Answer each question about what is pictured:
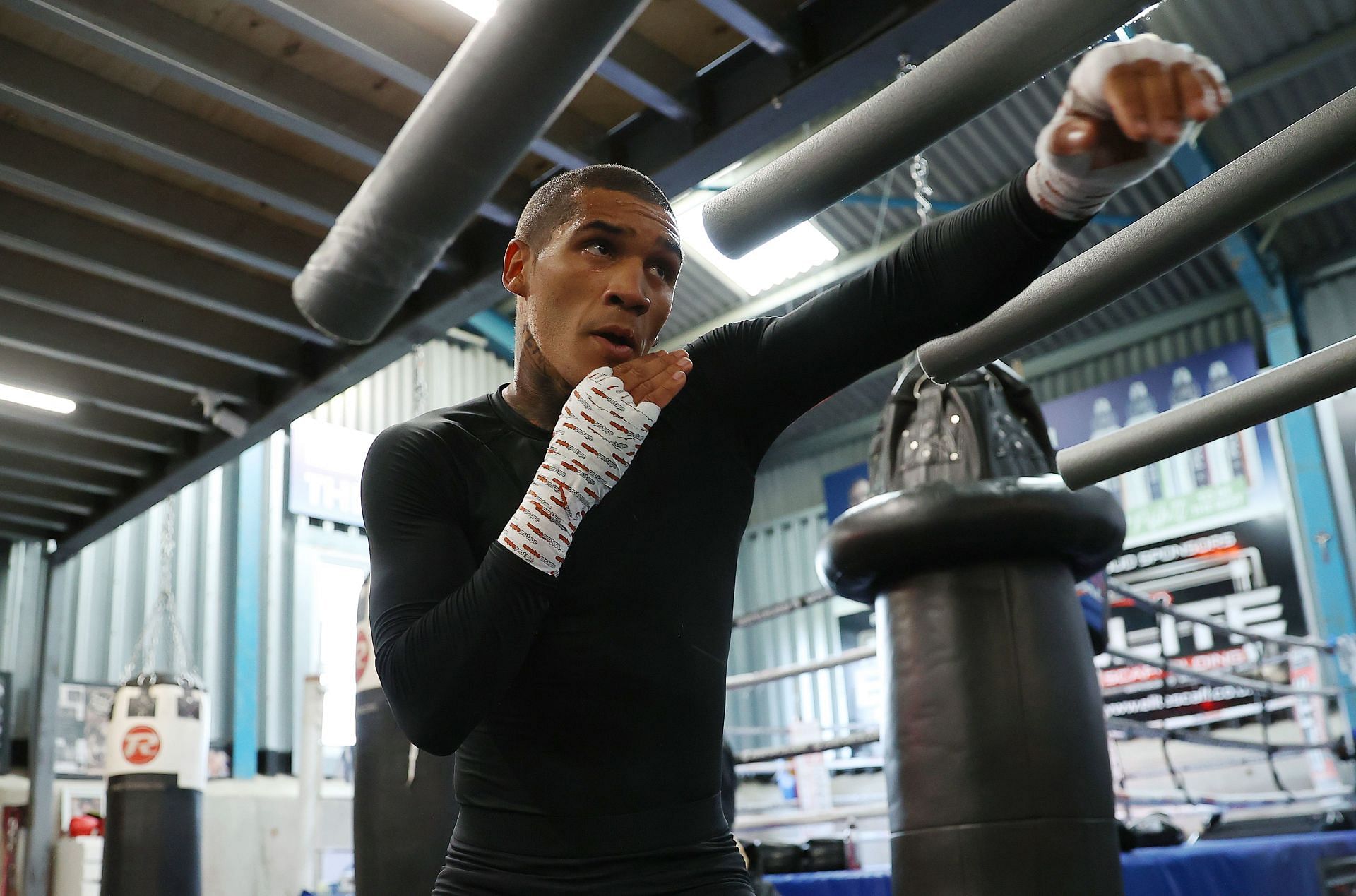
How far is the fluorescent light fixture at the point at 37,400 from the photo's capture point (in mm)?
4977

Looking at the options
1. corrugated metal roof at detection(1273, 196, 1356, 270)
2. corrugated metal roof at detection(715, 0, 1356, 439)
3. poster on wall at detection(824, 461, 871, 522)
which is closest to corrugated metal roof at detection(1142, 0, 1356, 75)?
corrugated metal roof at detection(715, 0, 1356, 439)

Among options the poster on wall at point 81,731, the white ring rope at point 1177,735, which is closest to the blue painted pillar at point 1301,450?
the white ring rope at point 1177,735

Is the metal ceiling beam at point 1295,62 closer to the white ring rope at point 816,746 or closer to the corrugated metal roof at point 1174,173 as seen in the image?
the corrugated metal roof at point 1174,173

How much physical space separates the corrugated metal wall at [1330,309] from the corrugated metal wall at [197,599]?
7586mm

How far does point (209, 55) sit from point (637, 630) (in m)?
2.74

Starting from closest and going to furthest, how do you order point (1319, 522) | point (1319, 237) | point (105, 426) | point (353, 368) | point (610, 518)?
point (610, 518) → point (353, 368) → point (105, 426) → point (1319, 522) → point (1319, 237)

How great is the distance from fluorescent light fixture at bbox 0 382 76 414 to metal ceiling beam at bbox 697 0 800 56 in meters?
3.47

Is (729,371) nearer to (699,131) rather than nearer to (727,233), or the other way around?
(727,233)

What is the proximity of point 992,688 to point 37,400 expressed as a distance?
452 cm

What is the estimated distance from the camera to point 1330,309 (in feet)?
32.2

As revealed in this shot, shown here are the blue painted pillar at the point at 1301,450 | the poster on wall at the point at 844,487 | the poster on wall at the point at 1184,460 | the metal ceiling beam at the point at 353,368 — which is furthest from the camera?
the poster on wall at the point at 844,487

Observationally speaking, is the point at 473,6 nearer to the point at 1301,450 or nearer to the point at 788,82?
the point at 788,82

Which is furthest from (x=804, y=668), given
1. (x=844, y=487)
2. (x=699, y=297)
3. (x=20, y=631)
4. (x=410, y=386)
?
(x=410, y=386)

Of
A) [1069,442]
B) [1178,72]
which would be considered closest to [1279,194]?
[1178,72]
